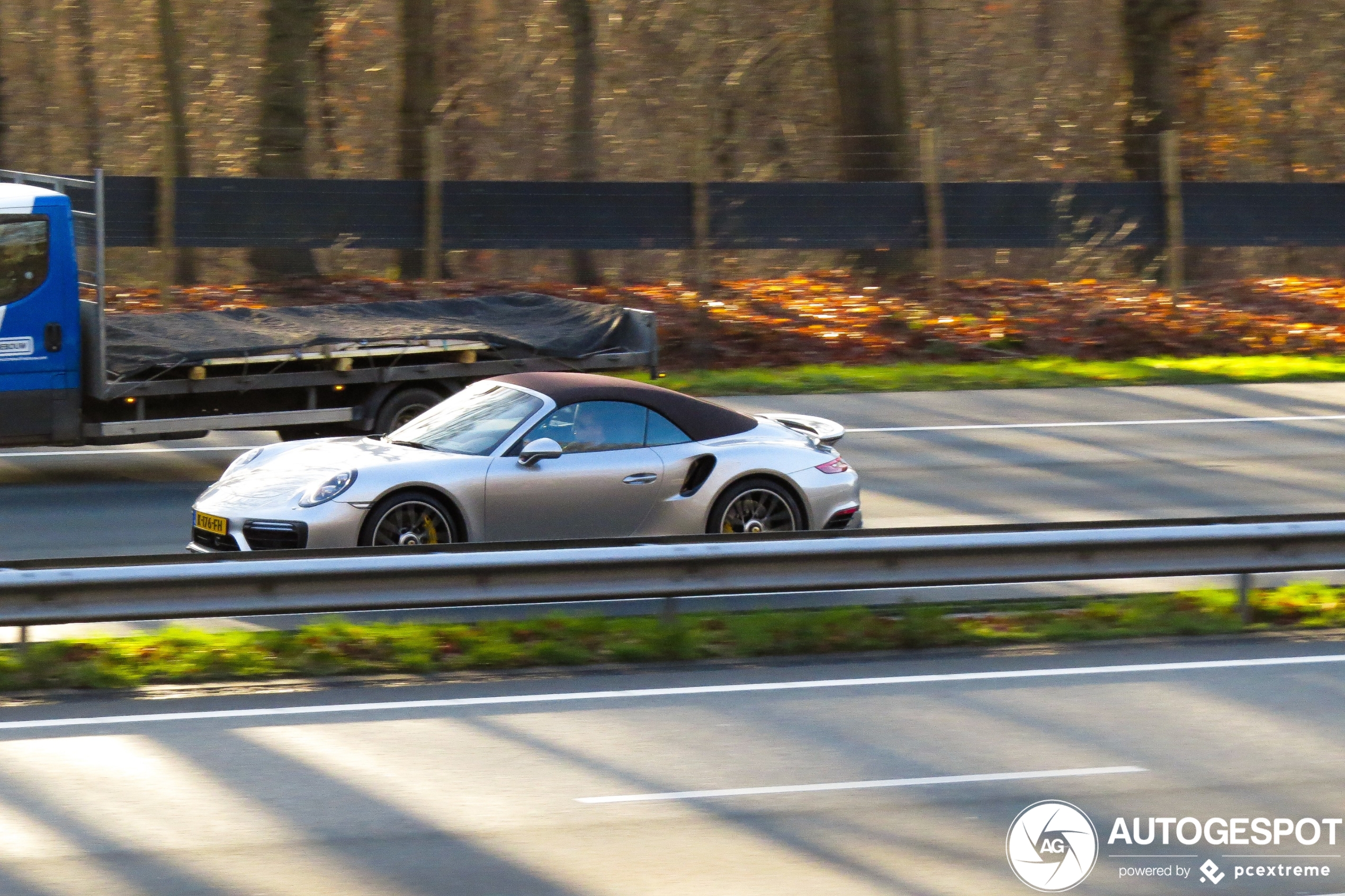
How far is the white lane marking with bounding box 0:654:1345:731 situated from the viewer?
7059 mm

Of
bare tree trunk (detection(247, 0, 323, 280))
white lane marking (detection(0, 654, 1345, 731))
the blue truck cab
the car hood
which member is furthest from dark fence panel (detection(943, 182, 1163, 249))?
white lane marking (detection(0, 654, 1345, 731))

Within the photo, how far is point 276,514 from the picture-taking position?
30.3 ft

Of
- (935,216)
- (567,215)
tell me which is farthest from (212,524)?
(935,216)

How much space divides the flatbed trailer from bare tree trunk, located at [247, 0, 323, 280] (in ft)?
31.5

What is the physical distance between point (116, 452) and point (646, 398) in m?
6.45

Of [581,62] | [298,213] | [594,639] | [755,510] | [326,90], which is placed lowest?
[594,639]

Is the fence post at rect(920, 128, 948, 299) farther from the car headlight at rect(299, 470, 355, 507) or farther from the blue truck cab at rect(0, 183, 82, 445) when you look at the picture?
the car headlight at rect(299, 470, 355, 507)

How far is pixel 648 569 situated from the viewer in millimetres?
8391

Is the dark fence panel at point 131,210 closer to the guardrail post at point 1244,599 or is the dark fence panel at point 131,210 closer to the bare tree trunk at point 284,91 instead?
the bare tree trunk at point 284,91

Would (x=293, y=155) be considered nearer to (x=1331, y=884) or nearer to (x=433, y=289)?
(x=433, y=289)

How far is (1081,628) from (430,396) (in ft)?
20.9

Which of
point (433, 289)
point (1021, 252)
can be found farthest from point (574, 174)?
point (1021, 252)

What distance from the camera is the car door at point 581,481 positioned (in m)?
9.65

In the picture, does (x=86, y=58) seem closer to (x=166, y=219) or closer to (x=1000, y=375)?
(x=166, y=219)
